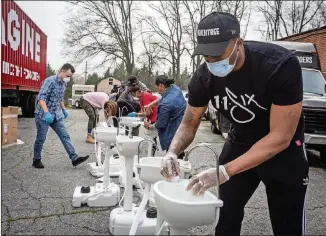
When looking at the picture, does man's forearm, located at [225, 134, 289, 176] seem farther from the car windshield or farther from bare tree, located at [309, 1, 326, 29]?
bare tree, located at [309, 1, 326, 29]

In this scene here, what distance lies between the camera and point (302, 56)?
8.23m

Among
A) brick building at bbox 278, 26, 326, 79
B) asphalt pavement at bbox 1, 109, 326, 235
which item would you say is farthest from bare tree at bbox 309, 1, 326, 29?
asphalt pavement at bbox 1, 109, 326, 235

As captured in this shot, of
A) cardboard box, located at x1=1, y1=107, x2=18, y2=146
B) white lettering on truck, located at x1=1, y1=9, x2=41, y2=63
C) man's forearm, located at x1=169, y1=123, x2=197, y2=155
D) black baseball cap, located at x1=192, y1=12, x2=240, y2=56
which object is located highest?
white lettering on truck, located at x1=1, y1=9, x2=41, y2=63

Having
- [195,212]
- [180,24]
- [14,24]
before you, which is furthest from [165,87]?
[180,24]

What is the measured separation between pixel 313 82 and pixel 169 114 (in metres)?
4.58

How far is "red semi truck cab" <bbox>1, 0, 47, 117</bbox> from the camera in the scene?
8798 millimetres

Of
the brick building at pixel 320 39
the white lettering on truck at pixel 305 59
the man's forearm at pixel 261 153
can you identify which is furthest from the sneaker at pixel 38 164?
the brick building at pixel 320 39

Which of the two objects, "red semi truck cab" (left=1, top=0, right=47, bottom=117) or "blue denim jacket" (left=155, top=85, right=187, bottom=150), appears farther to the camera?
"red semi truck cab" (left=1, top=0, right=47, bottom=117)

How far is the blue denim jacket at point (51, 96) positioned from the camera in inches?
209

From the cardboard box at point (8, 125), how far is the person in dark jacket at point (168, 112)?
3919 millimetres

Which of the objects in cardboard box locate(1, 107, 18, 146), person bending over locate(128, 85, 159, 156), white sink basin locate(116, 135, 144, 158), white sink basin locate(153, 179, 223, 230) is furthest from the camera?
cardboard box locate(1, 107, 18, 146)

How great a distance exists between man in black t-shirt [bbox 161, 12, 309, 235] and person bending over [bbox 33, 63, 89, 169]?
3670mm

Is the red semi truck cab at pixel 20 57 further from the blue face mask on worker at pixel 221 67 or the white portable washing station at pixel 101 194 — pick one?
the blue face mask on worker at pixel 221 67

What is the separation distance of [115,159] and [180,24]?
62.2 ft
